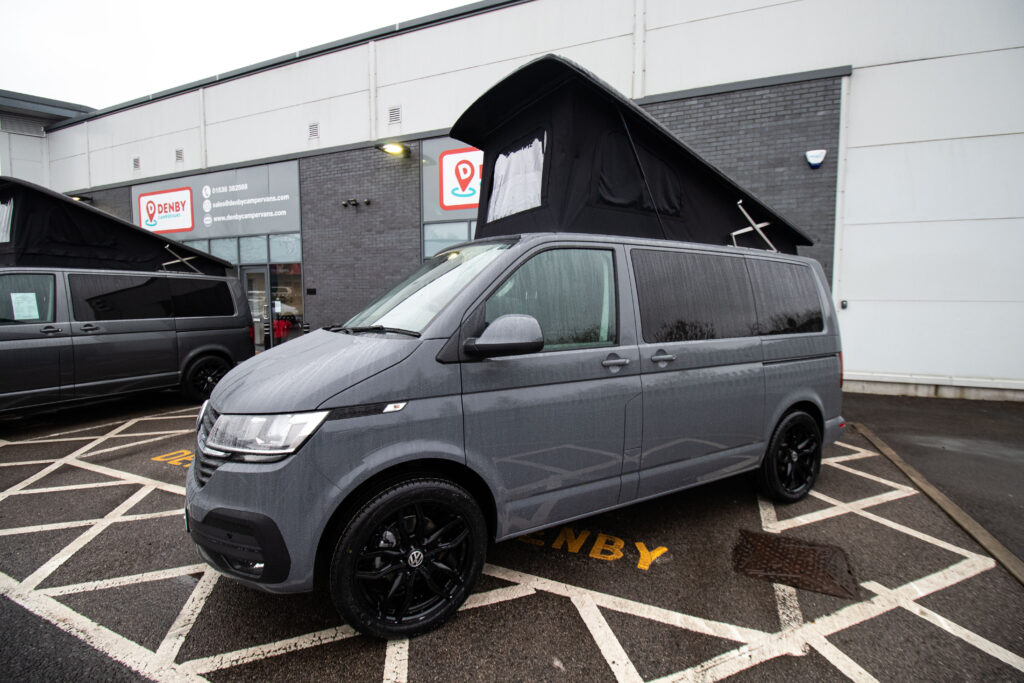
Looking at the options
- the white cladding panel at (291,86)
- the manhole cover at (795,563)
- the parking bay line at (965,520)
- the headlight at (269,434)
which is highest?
the white cladding panel at (291,86)

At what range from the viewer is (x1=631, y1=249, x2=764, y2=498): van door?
286 cm

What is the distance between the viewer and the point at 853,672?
2.02m

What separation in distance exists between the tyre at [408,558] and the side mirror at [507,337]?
2.21ft

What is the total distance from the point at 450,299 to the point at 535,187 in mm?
1243

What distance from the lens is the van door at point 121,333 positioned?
227 inches

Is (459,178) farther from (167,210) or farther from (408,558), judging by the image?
(167,210)

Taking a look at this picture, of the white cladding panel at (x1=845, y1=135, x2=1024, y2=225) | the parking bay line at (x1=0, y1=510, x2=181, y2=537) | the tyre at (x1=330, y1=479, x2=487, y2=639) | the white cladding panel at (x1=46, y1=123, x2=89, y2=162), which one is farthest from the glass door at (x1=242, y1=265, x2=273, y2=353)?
the white cladding panel at (x1=845, y1=135, x2=1024, y2=225)

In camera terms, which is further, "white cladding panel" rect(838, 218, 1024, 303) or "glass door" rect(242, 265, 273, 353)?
"glass door" rect(242, 265, 273, 353)

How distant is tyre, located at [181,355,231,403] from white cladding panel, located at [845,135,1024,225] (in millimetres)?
10728

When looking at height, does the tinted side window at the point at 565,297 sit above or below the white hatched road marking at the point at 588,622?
above

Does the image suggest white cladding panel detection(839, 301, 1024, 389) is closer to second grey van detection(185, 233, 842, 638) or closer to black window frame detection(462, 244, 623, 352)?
second grey van detection(185, 233, 842, 638)

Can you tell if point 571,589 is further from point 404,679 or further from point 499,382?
point 499,382

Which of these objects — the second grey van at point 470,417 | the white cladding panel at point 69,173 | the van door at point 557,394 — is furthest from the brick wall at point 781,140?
the white cladding panel at point 69,173

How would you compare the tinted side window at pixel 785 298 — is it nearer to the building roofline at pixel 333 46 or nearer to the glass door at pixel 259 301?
the building roofline at pixel 333 46
